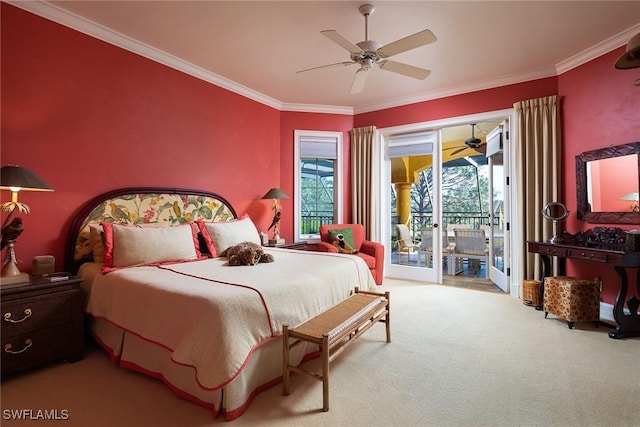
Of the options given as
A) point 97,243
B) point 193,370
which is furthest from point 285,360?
point 97,243

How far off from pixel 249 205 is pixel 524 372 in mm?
3789

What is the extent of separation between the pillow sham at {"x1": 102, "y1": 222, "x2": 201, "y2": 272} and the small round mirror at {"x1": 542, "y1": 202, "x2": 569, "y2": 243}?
3982 mm

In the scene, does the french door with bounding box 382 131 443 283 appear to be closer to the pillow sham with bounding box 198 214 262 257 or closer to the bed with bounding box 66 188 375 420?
the bed with bounding box 66 188 375 420

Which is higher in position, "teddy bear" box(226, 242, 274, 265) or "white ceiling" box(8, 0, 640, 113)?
"white ceiling" box(8, 0, 640, 113)

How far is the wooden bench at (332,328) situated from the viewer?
186 cm

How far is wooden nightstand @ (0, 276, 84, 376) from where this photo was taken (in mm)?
2096

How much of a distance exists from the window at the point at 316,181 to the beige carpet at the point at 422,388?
2.86 metres

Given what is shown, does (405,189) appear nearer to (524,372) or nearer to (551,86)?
(551,86)

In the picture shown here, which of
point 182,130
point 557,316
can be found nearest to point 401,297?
point 557,316

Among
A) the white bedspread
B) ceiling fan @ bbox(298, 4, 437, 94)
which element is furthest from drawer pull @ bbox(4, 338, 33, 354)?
ceiling fan @ bbox(298, 4, 437, 94)

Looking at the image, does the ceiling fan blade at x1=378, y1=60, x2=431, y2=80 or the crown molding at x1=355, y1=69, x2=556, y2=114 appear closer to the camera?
the ceiling fan blade at x1=378, y1=60, x2=431, y2=80

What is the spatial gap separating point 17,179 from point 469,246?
5926mm

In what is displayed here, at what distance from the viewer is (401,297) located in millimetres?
4176

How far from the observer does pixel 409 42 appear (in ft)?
8.32
